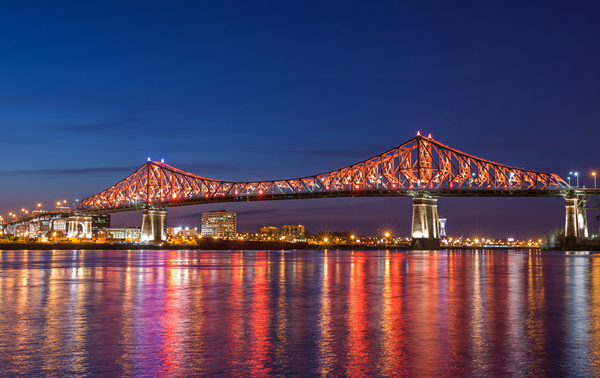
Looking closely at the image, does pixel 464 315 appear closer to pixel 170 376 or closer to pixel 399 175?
pixel 170 376

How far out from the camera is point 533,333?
10812 millimetres

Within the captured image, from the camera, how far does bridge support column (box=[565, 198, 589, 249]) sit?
4108 inches

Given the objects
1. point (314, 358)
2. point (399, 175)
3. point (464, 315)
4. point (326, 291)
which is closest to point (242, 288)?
point (326, 291)

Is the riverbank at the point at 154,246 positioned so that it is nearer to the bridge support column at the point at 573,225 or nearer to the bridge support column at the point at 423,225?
the bridge support column at the point at 423,225

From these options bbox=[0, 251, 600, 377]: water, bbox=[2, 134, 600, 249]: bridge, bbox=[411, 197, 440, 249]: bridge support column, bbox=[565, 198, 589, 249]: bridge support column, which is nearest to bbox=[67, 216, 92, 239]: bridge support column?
bbox=[2, 134, 600, 249]: bridge

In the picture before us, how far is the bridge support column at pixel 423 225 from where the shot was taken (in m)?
108

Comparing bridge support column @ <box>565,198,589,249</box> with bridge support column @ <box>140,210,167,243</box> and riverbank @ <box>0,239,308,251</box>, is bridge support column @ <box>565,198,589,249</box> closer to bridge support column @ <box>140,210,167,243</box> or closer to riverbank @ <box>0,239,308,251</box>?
riverbank @ <box>0,239,308,251</box>

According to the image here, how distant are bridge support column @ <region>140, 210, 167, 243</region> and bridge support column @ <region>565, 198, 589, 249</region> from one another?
85916mm

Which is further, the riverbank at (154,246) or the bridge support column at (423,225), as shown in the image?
the riverbank at (154,246)

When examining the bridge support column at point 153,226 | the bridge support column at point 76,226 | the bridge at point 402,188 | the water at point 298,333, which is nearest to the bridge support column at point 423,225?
the bridge at point 402,188

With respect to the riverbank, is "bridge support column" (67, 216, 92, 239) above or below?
above

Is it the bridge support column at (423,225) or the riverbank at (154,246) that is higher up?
the bridge support column at (423,225)

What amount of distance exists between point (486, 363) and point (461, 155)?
11235 centimetres

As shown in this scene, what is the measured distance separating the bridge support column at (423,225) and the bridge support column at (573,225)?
77.2ft
